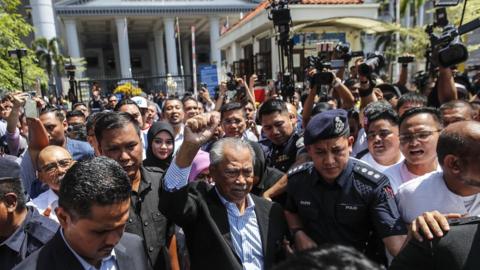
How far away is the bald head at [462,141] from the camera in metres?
1.54

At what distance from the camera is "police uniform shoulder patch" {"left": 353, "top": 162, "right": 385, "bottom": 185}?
1958 millimetres

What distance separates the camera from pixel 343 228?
1974 mm

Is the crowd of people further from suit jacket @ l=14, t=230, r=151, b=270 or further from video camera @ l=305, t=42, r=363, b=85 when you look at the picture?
video camera @ l=305, t=42, r=363, b=85

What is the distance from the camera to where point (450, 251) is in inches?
50.9

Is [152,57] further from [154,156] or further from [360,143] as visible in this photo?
[360,143]

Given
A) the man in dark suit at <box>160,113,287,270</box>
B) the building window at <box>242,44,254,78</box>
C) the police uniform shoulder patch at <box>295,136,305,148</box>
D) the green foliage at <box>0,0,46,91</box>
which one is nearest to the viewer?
the man in dark suit at <box>160,113,287,270</box>

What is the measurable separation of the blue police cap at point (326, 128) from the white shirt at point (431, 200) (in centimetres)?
43

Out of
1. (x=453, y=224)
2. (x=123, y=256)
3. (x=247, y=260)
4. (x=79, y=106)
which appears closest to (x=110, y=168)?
(x=123, y=256)

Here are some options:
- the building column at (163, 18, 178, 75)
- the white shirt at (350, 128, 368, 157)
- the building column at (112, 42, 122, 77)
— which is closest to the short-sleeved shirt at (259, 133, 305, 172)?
the white shirt at (350, 128, 368, 157)

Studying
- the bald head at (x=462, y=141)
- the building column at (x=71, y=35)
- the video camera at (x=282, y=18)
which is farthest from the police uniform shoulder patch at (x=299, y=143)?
the building column at (x=71, y=35)

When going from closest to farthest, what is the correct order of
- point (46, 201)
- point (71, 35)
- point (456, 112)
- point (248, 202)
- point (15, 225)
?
point (15, 225) < point (248, 202) < point (46, 201) < point (456, 112) < point (71, 35)

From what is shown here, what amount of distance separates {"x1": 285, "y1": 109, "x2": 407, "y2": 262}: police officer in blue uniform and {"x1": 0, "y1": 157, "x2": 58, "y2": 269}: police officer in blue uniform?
1315 mm

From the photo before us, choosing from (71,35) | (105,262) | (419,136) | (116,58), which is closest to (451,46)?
(419,136)

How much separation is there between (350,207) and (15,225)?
164 centimetres
